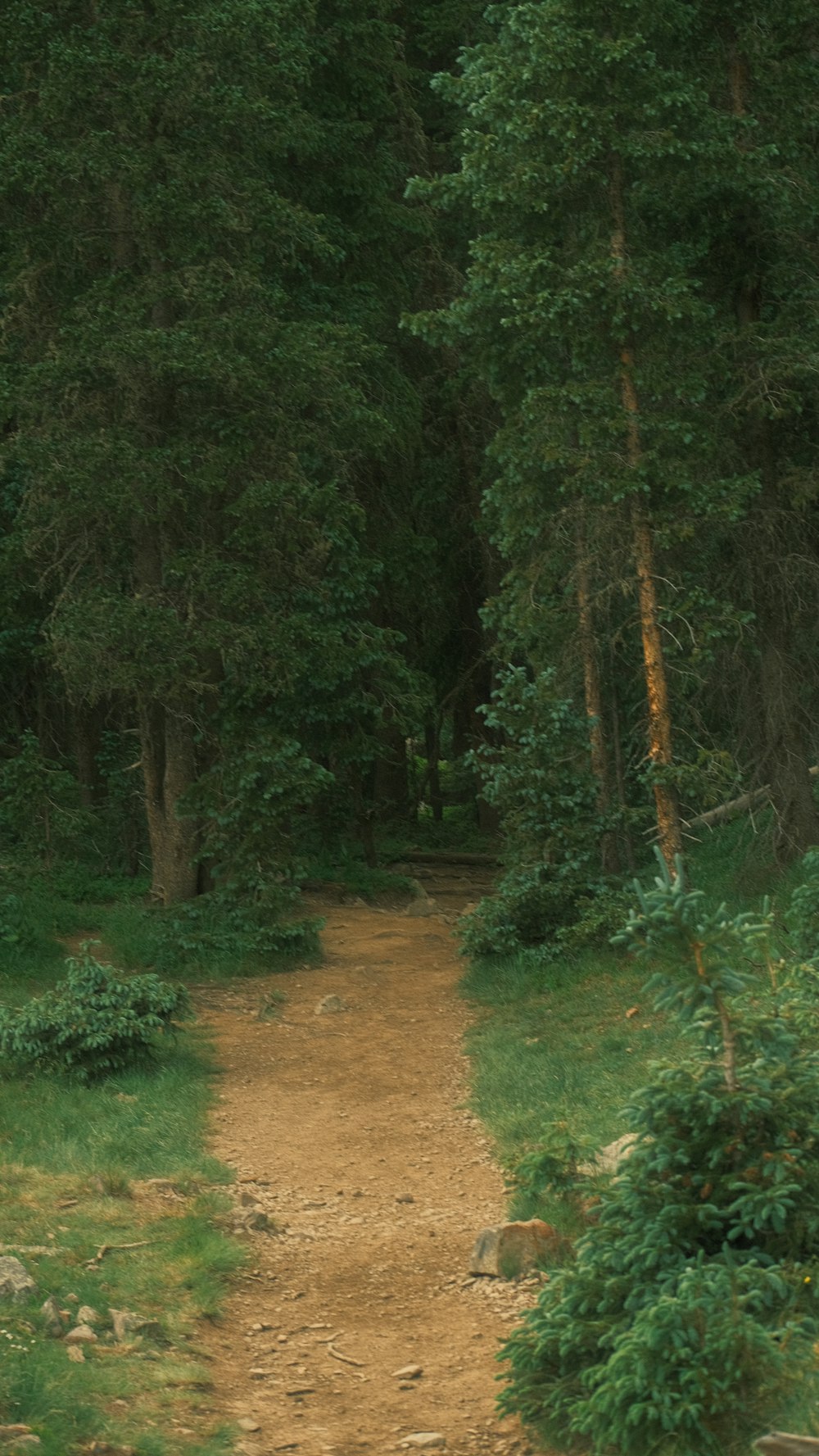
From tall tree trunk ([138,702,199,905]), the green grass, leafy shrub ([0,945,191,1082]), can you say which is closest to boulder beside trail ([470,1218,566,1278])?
the green grass

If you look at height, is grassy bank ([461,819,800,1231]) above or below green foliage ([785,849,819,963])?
below

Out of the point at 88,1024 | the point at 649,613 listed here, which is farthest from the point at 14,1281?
the point at 649,613

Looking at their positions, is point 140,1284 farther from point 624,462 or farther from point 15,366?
point 15,366

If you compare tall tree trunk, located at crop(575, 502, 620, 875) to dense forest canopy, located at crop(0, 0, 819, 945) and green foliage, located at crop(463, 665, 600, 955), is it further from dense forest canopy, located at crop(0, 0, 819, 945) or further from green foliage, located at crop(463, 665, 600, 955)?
green foliage, located at crop(463, 665, 600, 955)

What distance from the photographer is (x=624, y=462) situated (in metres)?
13.3

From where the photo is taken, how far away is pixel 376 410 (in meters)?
19.5

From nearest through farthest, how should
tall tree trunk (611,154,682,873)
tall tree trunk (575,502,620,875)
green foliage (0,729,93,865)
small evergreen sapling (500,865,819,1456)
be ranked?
small evergreen sapling (500,865,819,1456)
tall tree trunk (611,154,682,873)
tall tree trunk (575,502,620,875)
green foliage (0,729,93,865)

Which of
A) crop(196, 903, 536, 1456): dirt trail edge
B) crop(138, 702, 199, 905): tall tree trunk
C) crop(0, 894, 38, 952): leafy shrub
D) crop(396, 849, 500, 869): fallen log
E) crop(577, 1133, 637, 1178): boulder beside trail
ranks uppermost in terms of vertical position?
crop(138, 702, 199, 905): tall tree trunk

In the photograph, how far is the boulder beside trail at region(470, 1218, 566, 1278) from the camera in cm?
721

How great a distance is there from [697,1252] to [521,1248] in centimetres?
180

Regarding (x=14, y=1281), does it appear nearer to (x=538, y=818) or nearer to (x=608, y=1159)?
(x=608, y=1159)

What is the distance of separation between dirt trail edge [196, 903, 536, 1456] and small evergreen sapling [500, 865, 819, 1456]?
0.48 metres

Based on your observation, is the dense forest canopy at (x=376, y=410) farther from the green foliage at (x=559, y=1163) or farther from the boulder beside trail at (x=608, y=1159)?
the green foliage at (x=559, y=1163)

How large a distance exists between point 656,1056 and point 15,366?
1036cm
